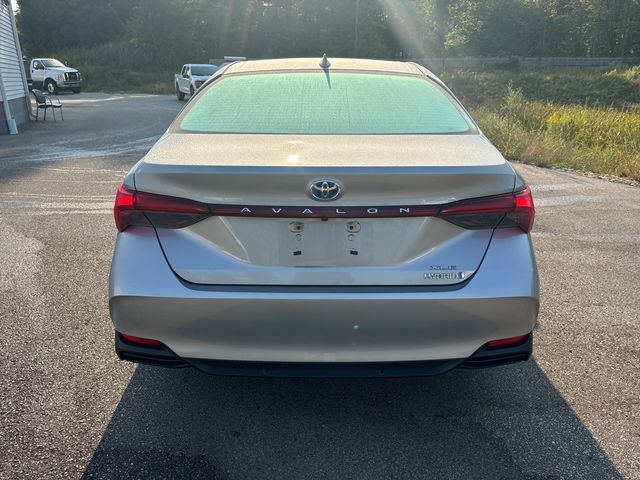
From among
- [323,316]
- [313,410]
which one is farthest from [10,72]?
[323,316]

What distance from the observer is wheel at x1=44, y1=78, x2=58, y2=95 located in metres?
33.6

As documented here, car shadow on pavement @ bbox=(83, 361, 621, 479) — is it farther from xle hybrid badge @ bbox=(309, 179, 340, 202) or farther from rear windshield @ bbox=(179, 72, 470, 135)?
rear windshield @ bbox=(179, 72, 470, 135)

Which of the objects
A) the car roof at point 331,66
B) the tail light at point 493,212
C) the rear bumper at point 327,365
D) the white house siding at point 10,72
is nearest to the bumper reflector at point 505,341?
the rear bumper at point 327,365

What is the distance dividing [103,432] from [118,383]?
1.47 ft

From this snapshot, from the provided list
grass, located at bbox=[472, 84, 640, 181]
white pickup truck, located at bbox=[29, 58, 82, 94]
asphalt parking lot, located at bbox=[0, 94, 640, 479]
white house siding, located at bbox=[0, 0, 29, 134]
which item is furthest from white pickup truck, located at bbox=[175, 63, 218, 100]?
asphalt parking lot, located at bbox=[0, 94, 640, 479]

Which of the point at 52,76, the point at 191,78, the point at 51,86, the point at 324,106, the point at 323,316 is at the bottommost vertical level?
the point at 51,86

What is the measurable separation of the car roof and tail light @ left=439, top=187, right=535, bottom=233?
1.51 m

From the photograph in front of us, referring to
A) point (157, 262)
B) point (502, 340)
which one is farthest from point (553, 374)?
point (157, 262)

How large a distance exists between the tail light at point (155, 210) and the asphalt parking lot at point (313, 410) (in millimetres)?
1007

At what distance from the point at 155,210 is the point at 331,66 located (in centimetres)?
173

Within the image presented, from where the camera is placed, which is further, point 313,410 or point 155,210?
point 313,410

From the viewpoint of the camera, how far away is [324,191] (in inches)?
86.6

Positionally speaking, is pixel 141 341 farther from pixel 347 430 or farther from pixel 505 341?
pixel 505 341

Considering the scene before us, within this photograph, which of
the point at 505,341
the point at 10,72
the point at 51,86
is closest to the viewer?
the point at 505,341
